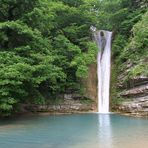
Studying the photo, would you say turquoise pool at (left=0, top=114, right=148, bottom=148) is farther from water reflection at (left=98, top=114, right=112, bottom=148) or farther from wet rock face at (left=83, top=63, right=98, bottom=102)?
wet rock face at (left=83, top=63, right=98, bottom=102)

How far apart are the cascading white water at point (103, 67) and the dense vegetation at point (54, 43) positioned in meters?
0.79

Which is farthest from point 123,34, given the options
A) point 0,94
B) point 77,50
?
point 0,94

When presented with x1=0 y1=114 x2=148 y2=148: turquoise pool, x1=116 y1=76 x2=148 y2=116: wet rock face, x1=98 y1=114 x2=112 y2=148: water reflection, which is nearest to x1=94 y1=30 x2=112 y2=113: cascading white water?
x1=116 y1=76 x2=148 y2=116: wet rock face

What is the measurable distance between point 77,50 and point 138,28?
182 inches

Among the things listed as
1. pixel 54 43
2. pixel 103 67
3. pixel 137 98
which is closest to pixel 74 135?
pixel 137 98

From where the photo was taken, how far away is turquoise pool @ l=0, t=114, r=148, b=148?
10.6 m

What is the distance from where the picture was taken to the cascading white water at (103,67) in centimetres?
2244

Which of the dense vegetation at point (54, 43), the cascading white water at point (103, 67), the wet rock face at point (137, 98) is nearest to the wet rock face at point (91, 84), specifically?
the cascading white water at point (103, 67)

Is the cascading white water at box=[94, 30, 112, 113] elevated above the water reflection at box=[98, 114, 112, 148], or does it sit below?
above

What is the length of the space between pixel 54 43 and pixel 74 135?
1159cm

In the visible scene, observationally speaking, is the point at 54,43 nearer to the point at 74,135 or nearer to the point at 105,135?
the point at 74,135

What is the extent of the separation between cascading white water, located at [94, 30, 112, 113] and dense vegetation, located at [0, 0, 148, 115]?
795 millimetres

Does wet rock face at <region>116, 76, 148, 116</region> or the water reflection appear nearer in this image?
the water reflection

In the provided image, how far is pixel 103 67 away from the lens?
24.9 metres
